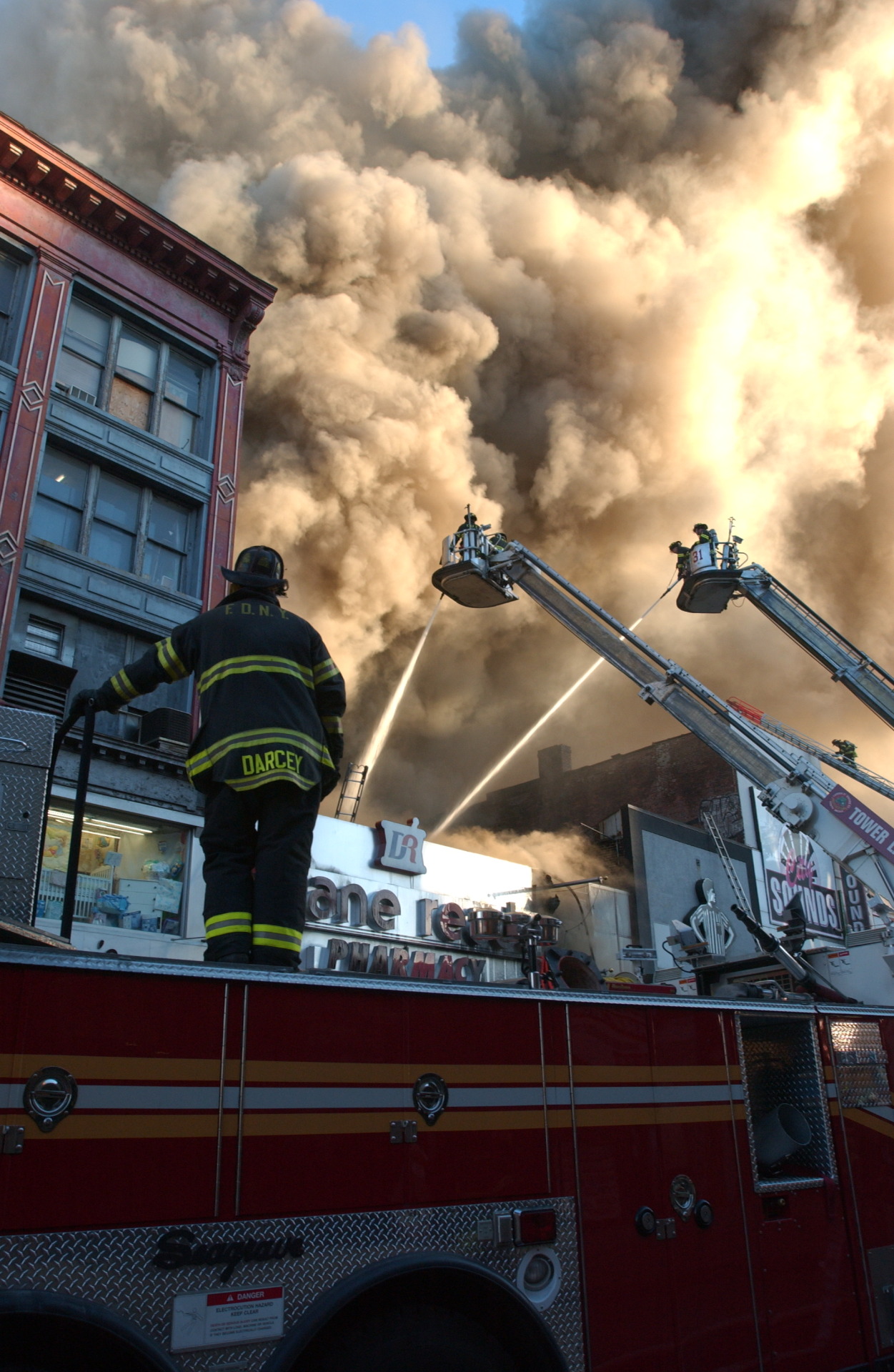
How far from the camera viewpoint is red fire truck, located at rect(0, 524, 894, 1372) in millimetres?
2607

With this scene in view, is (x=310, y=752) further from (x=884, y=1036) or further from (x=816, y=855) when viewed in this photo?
(x=816, y=855)

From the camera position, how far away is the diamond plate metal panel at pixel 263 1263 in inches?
98.9

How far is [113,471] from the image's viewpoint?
16.8m

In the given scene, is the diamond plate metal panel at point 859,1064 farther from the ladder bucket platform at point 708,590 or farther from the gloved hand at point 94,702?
the ladder bucket platform at point 708,590

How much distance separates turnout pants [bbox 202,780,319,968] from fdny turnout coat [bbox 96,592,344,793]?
0.11 meters

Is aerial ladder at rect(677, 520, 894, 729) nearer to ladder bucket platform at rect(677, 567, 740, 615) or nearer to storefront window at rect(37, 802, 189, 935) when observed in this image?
ladder bucket platform at rect(677, 567, 740, 615)

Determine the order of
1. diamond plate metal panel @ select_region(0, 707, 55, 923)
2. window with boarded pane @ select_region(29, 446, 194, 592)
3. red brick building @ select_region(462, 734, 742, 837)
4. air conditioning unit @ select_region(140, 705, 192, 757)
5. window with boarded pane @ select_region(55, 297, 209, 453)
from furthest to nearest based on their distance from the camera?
red brick building @ select_region(462, 734, 742, 837), window with boarded pane @ select_region(55, 297, 209, 453), window with boarded pane @ select_region(29, 446, 194, 592), air conditioning unit @ select_region(140, 705, 192, 757), diamond plate metal panel @ select_region(0, 707, 55, 923)

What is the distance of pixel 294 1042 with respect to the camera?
10.1 ft

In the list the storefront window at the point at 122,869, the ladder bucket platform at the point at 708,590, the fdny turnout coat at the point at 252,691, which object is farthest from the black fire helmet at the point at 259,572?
the ladder bucket platform at the point at 708,590

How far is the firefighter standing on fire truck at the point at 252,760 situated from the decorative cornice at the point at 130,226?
1586 centimetres

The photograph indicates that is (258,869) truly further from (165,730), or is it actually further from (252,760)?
(165,730)

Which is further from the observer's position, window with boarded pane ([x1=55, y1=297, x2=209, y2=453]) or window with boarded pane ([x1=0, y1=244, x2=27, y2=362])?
window with boarded pane ([x1=55, y1=297, x2=209, y2=453])

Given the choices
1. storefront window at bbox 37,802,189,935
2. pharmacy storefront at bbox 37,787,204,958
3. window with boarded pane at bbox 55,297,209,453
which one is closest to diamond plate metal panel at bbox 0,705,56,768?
pharmacy storefront at bbox 37,787,204,958

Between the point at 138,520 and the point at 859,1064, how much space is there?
14.7 m
